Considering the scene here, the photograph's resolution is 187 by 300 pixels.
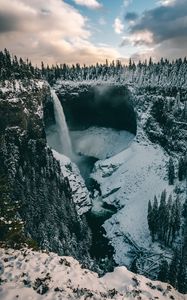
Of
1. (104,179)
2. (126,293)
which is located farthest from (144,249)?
(126,293)

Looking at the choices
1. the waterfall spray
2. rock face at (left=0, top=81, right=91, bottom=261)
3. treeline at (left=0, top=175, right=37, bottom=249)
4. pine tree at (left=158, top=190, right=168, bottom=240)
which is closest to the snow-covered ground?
treeline at (left=0, top=175, right=37, bottom=249)

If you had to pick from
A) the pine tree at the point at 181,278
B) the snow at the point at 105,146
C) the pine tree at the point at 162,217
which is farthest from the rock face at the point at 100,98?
the pine tree at the point at 181,278

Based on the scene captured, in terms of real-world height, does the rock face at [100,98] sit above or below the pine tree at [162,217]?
above

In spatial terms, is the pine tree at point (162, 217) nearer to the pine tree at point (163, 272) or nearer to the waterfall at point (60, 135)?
the pine tree at point (163, 272)

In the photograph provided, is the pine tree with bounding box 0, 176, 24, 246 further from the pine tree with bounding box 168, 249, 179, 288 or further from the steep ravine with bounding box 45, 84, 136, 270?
the steep ravine with bounding box 45, 84, 136, 270

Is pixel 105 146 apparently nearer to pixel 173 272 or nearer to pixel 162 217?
pixel 162 217

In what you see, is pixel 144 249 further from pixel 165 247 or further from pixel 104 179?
pixel 104 179

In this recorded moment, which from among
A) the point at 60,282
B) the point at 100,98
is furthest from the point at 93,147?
the point at 60,282
